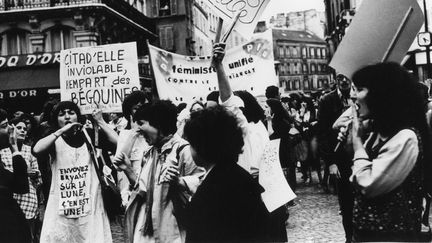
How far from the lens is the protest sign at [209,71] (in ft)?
25.3

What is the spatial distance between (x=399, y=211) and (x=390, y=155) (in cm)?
30

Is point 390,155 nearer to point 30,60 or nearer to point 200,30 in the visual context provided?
point 30,60

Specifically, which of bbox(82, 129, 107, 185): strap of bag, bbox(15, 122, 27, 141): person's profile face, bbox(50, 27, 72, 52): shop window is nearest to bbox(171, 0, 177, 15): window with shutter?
bbox(50, 27, 72, 52): shop window

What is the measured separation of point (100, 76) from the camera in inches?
289

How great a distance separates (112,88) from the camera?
7316mm

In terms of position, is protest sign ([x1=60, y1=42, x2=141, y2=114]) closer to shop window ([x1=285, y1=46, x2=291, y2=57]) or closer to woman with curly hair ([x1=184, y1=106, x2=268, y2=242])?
woman with curly hair ([x1=184, y1=106, x2=268, y2=242])

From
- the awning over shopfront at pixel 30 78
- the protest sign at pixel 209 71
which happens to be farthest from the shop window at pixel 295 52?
the protest sign at pixel 209 71

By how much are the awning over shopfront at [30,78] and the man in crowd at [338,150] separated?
62.2ft

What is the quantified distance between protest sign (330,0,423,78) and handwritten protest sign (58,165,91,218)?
2.54m

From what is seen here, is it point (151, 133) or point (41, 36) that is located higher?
point (41, 36)

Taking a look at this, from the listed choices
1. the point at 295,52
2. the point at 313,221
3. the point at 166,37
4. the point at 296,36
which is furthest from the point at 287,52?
the point at 313,221

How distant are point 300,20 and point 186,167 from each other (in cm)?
5172

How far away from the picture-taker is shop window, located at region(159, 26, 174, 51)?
4622 centimetres

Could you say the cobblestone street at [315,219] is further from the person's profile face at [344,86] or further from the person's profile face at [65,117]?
the person's profile face at [65,117]
